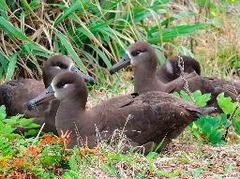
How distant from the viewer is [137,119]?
6816 millimetres

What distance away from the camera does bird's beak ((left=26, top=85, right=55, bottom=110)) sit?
724 cm

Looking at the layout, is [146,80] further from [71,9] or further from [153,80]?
[71,9]

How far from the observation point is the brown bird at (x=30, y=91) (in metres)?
7.86

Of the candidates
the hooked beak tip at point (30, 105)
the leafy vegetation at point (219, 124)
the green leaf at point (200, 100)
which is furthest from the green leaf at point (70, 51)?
the leafy vegetation at point (219, 124)

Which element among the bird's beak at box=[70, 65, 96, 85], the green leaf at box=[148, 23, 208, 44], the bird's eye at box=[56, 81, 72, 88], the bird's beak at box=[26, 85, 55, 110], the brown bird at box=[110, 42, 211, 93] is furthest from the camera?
the green leaf at box=[148, 23, 208, 44]

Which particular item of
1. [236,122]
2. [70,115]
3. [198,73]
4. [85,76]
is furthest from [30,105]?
[198,73]

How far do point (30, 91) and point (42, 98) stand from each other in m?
0.79

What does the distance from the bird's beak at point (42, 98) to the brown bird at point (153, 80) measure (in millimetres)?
1211

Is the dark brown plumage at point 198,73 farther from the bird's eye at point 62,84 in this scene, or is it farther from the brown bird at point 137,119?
the bird's eye at point 62,84

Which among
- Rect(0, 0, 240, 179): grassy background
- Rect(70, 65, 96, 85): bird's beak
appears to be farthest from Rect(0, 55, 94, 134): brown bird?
Rect(0, 0, 240, 179): grassy background

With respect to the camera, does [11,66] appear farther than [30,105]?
Yes

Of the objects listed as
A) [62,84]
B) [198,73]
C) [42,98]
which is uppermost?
[62,84]

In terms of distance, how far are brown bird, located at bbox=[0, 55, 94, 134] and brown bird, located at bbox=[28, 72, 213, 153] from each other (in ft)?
2.93

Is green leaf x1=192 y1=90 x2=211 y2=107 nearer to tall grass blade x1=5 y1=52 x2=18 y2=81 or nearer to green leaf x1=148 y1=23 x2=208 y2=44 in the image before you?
tall grass blade x1=5 y1=52 x2=18 y2=81
